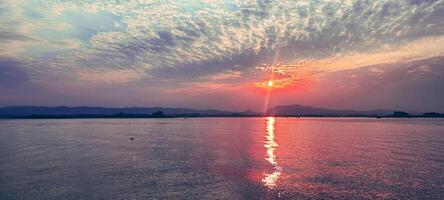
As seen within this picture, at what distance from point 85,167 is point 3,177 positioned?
6.74m

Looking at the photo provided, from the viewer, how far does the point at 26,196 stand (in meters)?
22.5

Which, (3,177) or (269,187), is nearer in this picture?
(269,187)

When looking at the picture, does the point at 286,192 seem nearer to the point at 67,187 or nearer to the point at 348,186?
the point at 348,186

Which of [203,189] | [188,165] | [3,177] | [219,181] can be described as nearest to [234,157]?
[188,165]

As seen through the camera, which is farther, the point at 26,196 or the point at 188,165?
the point at 188,165

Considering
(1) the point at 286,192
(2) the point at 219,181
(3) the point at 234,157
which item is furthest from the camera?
(3) the point at 234,157

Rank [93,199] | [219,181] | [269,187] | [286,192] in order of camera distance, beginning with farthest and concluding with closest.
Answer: [219,181] → [269,187] → [286,192] → [93,199]

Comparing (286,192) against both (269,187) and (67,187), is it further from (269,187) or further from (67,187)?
(67,187)

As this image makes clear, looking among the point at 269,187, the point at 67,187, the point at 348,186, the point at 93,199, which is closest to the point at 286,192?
the point at 269,187

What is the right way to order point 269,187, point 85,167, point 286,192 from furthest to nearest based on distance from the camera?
→ point 85,167 → point 269,187 → point 286,192

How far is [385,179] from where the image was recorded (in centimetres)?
2809

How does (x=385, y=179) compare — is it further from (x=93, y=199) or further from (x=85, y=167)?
(x=85, y=167)

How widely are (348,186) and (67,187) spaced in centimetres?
1989

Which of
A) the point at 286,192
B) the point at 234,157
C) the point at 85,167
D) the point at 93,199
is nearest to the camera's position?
the point at 93,199
